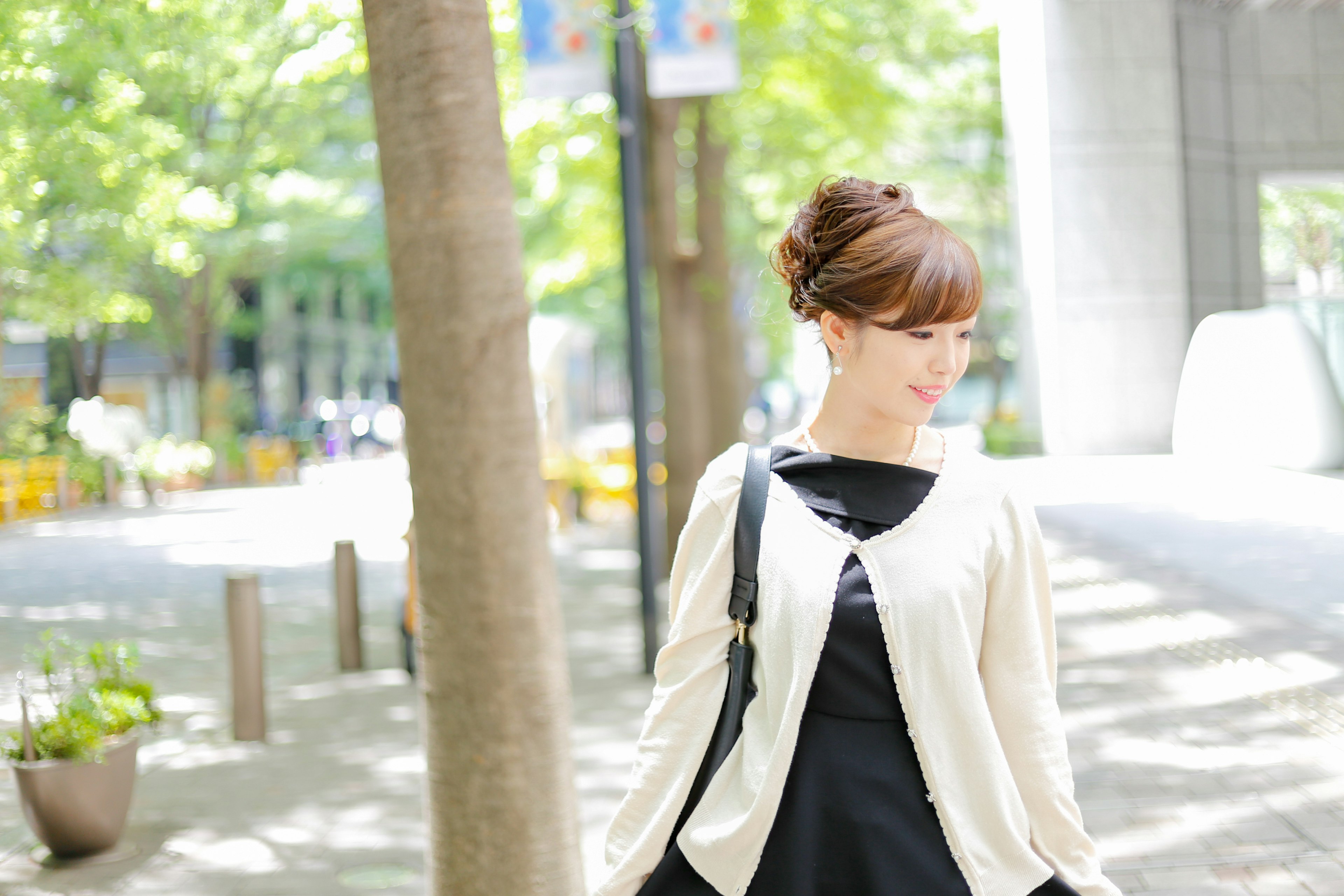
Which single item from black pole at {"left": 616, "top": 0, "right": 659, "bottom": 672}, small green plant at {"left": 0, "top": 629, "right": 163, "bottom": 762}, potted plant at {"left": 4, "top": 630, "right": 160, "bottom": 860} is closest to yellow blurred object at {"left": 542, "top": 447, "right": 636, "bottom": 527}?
black pole at {"left": 616, "top": 0, "right": 659, "bottom": 672}

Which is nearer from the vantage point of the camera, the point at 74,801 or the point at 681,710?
the point at 681,710

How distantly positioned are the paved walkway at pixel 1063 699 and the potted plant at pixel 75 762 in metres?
0.14

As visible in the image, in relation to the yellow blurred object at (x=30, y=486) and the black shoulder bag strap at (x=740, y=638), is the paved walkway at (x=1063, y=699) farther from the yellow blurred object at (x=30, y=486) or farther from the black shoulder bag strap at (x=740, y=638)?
the black shoulder bag strap at (x=740, y=638)

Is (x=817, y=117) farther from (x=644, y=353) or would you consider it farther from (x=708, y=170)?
(x=644, y=353)

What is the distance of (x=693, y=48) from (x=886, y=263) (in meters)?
7.12

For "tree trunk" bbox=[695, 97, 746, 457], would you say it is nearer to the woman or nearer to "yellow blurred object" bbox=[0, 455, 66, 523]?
"yellow blurred object" bbox=[0, 455, 66, 523]

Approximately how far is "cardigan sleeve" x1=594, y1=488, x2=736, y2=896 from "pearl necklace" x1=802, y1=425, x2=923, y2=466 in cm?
16

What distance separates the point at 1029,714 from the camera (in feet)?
6.62

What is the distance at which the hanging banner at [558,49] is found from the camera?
8.51 meters

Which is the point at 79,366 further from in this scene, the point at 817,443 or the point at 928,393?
the point at 928,393

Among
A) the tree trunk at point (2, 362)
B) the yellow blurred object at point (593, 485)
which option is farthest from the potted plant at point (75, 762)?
the yellow blurred object at point (593, 485)

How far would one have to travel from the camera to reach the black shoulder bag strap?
2102 mm

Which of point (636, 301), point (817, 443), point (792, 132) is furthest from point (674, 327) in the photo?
point (817, 443)

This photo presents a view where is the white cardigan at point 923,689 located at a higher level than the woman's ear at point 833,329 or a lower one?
lower
